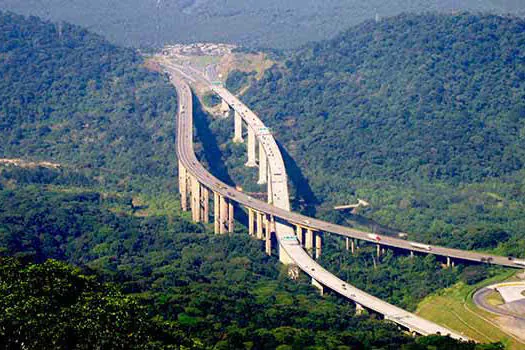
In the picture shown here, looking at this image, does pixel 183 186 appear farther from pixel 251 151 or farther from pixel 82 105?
pixel 82 105

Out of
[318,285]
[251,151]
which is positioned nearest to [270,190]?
[251,151]

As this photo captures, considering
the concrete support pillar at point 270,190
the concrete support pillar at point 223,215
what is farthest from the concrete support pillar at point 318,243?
the concrete support pillar at point 223,215

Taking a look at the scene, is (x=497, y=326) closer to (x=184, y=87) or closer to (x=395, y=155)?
(x=395, y=155)

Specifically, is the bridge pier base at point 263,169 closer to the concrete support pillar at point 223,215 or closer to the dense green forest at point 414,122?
the dense green forest at point 414,122

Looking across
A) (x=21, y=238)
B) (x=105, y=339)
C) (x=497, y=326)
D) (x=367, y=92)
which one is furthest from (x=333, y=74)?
(x=105, y=339)

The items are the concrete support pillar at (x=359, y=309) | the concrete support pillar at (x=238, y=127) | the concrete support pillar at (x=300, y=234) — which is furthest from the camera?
the concrete support pillar at (x=238, y=127)

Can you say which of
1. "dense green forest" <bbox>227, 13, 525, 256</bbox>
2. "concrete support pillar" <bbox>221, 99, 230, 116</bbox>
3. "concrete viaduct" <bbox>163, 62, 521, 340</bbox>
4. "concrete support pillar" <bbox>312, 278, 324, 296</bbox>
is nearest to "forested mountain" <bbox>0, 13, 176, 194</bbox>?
"concrete viaduct" <bbox>163, 62, 521, 340</bbox>

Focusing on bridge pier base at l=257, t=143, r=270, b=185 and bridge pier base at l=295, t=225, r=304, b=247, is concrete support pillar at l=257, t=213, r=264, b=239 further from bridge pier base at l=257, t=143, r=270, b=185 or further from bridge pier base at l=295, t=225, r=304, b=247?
bridge pier base at l=257, t=143, r=270, b=185
